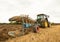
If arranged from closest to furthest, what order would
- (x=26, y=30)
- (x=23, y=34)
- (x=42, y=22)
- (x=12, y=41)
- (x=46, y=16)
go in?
(x=12, y=41)
(x=23, y=34)
(x=26, y=30)
(x=42, y=22)
(x=46, y=16)

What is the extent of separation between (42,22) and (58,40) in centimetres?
726

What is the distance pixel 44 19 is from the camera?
2091cm

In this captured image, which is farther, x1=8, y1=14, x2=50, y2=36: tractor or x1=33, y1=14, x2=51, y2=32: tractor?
x1=33, y1=14, x2=51, y2=32: tractor

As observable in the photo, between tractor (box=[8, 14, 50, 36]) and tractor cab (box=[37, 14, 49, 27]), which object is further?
tractor cab (box=[37, 14, 49, 27])

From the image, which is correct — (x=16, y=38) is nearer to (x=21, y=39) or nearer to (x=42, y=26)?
(x=21, y=39)

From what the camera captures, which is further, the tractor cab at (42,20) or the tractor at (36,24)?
the tractor cab at (42,20)

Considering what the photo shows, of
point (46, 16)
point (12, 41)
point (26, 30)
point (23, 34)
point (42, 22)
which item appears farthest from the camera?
point (46, 16)

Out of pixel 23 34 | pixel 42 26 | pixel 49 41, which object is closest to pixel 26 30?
pixel 23 34

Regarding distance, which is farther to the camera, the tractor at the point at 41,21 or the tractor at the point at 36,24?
the tractor at the point at 41,21

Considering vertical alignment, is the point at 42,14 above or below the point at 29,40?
above

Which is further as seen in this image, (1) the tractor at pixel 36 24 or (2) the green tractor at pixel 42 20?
(2) the green tractor at pixel 42 20

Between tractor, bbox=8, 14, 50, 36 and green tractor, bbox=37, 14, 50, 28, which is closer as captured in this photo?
tractor, bbox=8, 14, 50, 36

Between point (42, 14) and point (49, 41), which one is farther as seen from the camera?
point (42, 14)

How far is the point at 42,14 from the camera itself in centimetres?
2166
